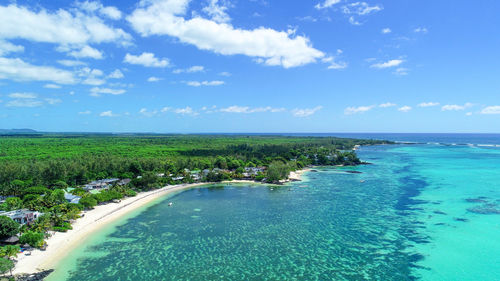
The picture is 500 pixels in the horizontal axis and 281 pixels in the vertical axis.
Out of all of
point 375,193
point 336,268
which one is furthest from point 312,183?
point 336,268

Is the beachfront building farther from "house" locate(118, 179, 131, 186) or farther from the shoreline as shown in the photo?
the shoreline

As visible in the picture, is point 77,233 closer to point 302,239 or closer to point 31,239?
point 31,239

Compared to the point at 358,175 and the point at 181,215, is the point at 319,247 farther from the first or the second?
the point at 358,175

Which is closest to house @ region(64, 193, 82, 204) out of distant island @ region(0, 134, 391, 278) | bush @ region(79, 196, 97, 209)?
distant island @ region(0, 134, 391, 278)

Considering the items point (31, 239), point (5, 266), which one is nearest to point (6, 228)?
point (31, 239)

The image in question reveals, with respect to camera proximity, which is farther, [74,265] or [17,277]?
[74,265]
